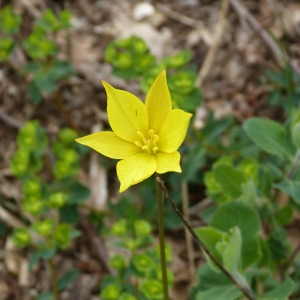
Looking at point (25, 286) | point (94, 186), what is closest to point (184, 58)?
point (94, 186)

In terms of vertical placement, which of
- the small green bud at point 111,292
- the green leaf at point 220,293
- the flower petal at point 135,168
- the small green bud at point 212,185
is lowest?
the small green bud at point 111,292

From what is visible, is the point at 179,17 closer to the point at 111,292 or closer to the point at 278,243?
the point at 278,243

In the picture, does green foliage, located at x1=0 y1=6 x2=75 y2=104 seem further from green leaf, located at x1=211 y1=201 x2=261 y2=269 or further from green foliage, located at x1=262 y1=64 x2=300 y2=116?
green leaf, located at x1=211 y1=201 x2=261 y2=269

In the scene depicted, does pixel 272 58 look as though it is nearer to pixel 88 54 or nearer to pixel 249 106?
pixel 249 106

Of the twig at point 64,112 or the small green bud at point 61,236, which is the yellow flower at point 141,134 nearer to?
the small green bud at point 61,236

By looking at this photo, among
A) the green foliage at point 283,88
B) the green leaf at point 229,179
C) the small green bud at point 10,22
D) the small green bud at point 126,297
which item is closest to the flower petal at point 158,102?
the green leaf at point 229,179

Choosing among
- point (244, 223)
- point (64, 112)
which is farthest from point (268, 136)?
point (64, 112)
